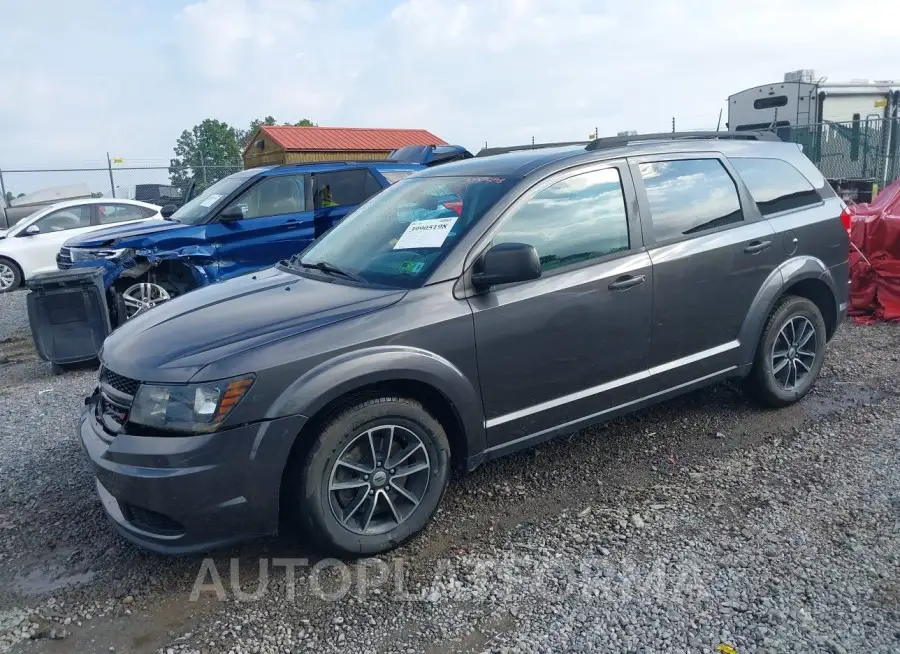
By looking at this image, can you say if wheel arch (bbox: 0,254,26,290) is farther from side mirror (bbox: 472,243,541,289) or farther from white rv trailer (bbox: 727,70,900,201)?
white rv trailer (bbox: 727,70,900,201)

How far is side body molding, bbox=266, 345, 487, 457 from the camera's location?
289 centimetres

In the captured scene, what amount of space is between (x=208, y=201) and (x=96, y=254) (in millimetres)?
1344

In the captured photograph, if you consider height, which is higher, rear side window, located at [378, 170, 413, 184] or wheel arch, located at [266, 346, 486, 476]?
rear side window, located at [378, 170, 413, 184]

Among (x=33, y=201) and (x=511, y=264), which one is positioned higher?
(x=33, y=201)

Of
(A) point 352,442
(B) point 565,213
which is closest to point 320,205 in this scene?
(B) point 565,213

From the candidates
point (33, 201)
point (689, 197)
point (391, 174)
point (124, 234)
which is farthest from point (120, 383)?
point (33, 201)

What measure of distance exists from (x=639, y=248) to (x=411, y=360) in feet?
5.07

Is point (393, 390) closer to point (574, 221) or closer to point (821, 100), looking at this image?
point (574, 221)

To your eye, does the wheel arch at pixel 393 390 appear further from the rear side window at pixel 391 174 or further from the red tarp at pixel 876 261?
the rear side window at pixel 391 174

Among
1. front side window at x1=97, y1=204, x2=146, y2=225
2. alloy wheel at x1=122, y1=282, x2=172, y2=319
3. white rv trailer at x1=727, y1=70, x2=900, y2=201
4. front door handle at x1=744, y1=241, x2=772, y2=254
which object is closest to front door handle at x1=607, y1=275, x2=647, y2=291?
front door handle at x1=744, y1=241, x2=772, y2=254

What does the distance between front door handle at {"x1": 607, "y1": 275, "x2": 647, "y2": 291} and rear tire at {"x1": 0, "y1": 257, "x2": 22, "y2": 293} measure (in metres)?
12.0

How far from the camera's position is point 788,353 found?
4684 mm

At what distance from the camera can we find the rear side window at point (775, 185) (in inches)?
176

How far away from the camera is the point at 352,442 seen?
10.1ft
